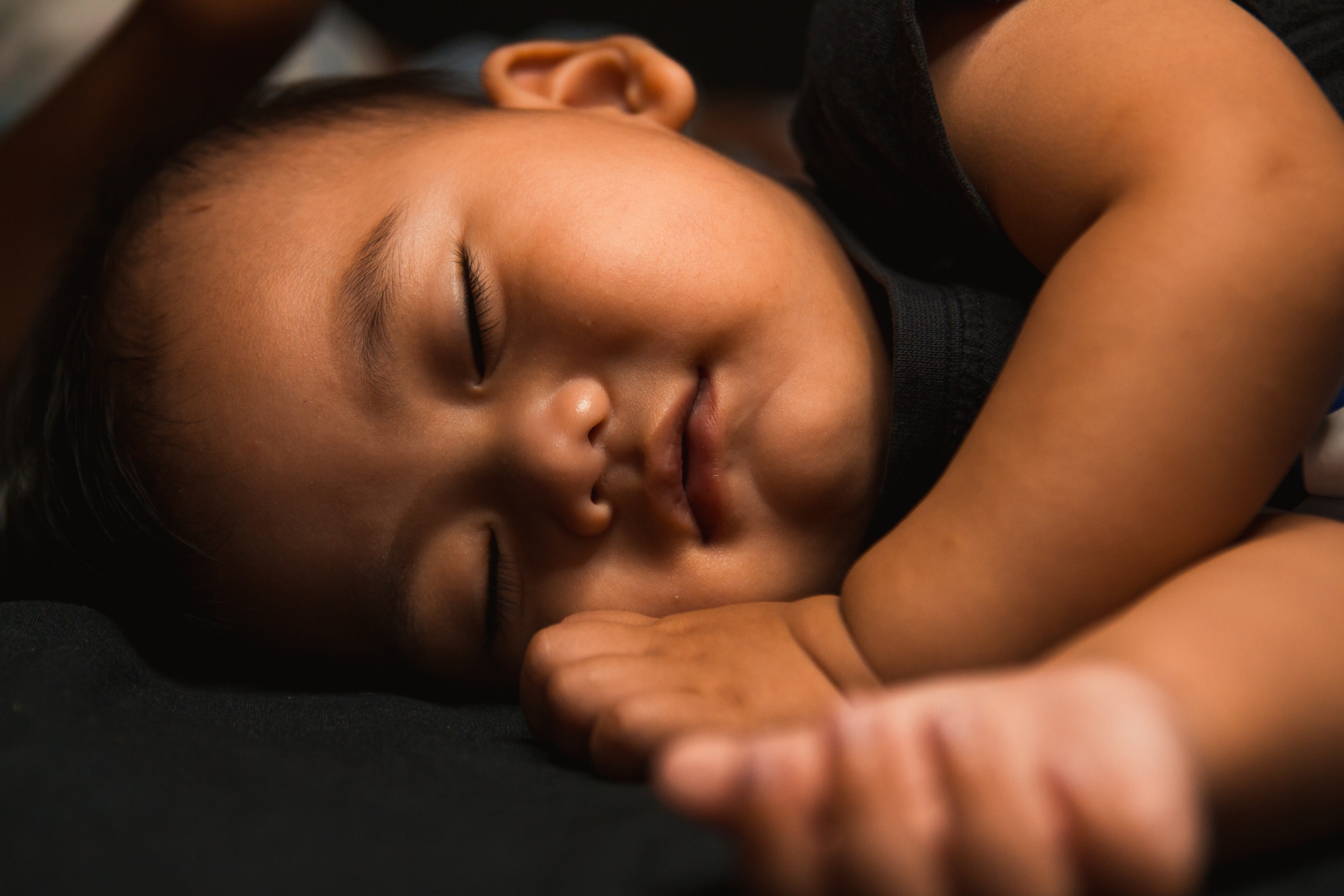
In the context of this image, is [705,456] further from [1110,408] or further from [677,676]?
[1110,408]

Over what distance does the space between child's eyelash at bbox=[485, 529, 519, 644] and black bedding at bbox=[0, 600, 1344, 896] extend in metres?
0.12

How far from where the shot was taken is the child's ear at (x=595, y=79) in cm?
105

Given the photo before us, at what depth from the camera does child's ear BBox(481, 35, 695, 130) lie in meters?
1.05

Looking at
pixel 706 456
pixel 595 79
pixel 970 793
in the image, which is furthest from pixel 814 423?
pixel 595 79

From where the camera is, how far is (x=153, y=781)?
521mm

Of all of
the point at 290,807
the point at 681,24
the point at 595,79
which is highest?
the point at 595,79

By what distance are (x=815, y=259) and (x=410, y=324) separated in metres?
0.36

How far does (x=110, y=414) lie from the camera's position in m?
0.86

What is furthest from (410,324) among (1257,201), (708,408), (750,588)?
(1257,201)

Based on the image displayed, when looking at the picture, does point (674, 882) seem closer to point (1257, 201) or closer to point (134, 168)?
point (1257, 201)

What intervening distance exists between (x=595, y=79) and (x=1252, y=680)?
37.3 inches

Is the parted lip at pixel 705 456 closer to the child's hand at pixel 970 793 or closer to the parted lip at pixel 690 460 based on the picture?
the parted lip at pixel 690 460

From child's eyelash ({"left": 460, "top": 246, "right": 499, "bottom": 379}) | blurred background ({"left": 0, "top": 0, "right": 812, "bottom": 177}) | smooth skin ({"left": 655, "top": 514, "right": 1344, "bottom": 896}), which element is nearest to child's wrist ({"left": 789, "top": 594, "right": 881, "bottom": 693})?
smooth skin ({"left": 655, "top": 514, "right": 1344, "bottom": 896})

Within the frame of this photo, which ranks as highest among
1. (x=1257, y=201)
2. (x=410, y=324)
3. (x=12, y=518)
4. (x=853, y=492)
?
(x=1257, y=201)
